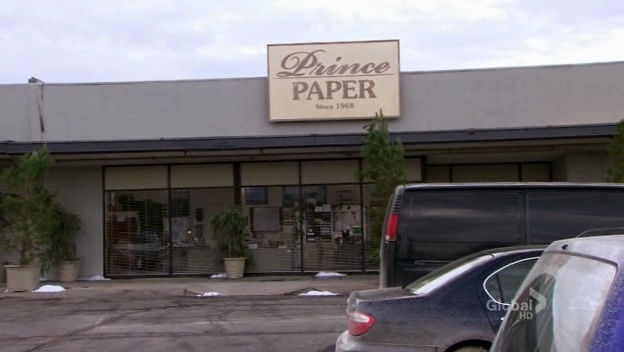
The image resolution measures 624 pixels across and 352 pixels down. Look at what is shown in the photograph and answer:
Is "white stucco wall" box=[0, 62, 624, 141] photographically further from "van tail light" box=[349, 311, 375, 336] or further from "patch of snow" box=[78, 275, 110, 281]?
"van tail light" box=[349, 311, 375, 336]

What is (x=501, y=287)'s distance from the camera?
18.9ft

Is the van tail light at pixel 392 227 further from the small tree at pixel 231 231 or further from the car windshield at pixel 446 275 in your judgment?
the small tree at pixel 231 231

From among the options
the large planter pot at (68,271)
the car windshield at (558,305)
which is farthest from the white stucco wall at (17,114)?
the car windshield at (558,305)

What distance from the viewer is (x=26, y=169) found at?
16844 mm

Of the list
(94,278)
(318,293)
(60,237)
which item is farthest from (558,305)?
(94,278)

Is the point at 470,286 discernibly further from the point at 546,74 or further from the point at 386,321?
the point at 546,74

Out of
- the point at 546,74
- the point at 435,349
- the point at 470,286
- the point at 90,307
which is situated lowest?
the point at 90,307

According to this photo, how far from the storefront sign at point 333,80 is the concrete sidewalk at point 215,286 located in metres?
4.43

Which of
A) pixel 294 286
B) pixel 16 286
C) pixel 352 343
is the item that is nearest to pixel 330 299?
pixel 294 286

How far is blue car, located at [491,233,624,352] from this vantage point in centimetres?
214

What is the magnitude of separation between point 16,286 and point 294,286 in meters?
6.80

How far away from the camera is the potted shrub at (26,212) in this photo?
16.9 meters

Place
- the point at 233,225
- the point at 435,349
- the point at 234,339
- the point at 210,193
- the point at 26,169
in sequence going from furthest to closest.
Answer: the point at 210,193, the point at 233,225, the point at 26,169, the point at 234,339, the point at 435,349

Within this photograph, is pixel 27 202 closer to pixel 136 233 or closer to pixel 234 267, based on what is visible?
pixel 136 233
